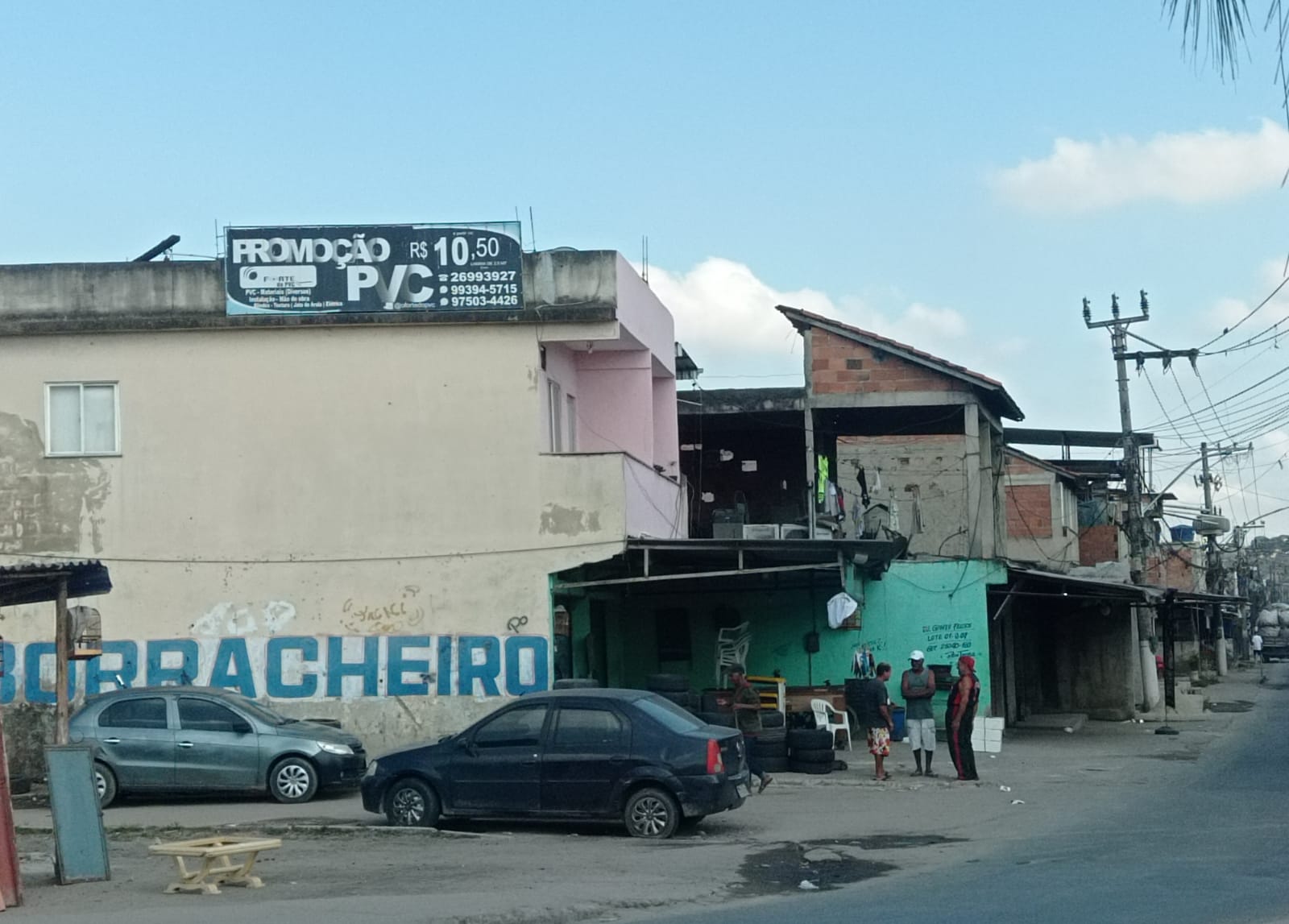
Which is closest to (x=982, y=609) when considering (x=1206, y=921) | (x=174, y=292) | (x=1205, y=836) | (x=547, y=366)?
(x=547, y=366)

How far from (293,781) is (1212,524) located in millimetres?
36070

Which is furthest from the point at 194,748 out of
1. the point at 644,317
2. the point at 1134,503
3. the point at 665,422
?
the point at 1134,503

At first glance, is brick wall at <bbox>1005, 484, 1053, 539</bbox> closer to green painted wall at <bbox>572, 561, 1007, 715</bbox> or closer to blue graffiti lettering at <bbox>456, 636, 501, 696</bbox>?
green painted wall at <bbox>572, 561, 1007, 715</bbox>

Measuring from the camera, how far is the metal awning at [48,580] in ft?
42.4

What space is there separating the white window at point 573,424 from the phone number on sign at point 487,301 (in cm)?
309

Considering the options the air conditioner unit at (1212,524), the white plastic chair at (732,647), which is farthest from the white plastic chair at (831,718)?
the air conditioner unit at (1212,524)

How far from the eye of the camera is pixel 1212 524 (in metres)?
47.6

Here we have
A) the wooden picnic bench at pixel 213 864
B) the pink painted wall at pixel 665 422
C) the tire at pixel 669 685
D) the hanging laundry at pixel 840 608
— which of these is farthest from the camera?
the pink painted wall at pixel 665 422

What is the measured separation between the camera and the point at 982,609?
2825cm

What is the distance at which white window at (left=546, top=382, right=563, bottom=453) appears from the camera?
24203mm

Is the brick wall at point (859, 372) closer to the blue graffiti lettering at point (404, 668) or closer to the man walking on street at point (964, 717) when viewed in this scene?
the man walking on street at point (964, 717)

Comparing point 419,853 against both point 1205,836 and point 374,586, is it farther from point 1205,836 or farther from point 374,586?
point 374,586

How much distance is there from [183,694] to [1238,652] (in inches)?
3238

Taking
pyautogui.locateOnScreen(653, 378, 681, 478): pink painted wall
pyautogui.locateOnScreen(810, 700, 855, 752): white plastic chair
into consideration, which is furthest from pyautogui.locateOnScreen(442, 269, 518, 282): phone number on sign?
pyautogui.locateOnScreen(810, 700, 855, 752): white plastic chair
